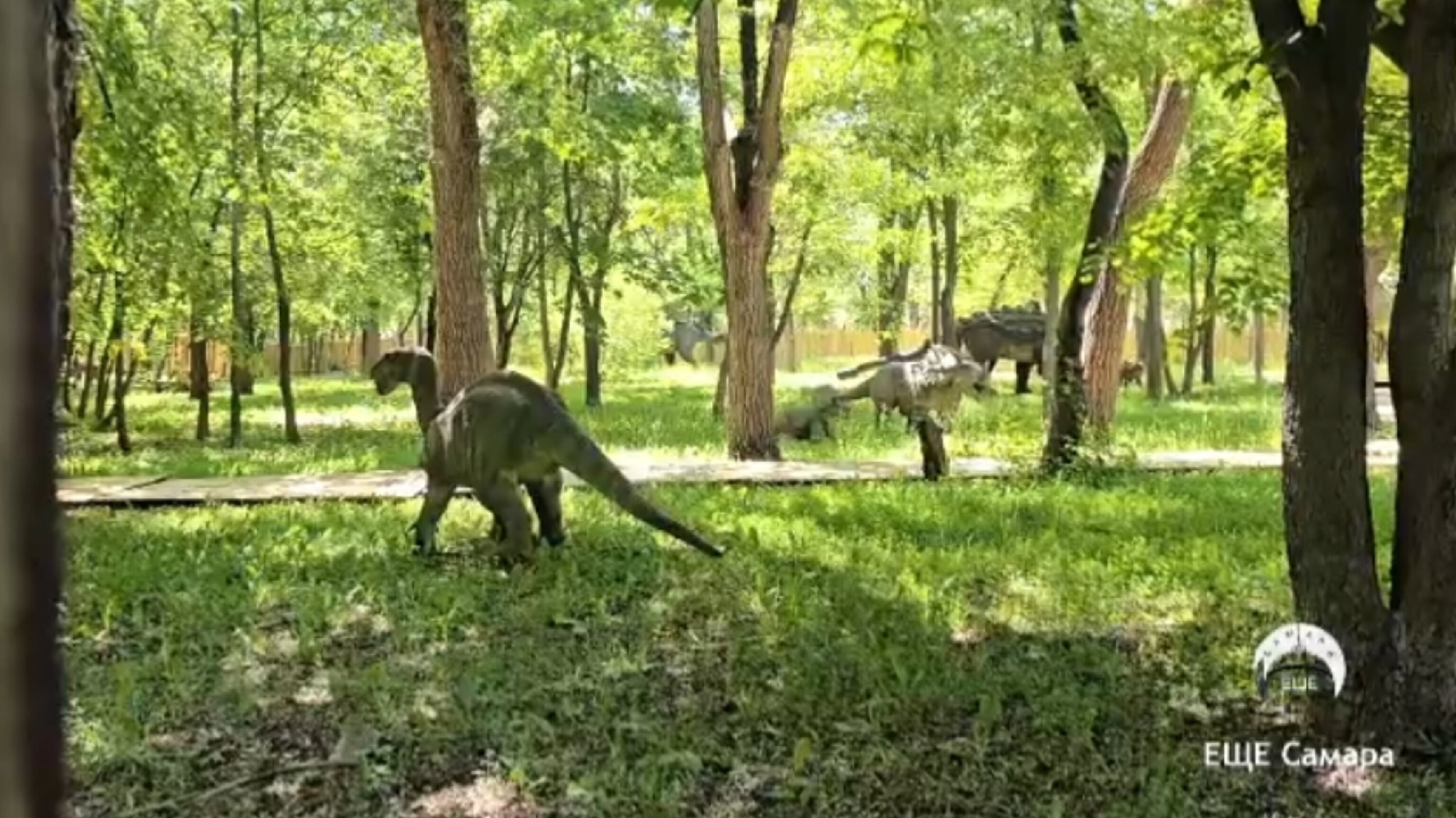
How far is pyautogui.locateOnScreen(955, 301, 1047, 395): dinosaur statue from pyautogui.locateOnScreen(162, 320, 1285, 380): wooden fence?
10744 mm

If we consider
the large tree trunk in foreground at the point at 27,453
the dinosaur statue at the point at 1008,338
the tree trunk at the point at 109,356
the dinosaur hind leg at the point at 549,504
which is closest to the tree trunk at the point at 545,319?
the tree trunk at the point at 109,356

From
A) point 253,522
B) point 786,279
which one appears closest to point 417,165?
point 786,279

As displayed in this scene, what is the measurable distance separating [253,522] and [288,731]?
441 centimetres

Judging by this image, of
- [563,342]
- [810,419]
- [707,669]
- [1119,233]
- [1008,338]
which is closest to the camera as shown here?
[707,669]

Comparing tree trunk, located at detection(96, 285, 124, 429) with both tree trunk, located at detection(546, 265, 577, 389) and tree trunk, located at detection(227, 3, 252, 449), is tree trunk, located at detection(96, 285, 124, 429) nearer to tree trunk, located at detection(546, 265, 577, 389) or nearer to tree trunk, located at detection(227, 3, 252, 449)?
tree trunk, located at detection(227, 3, 252, 449)

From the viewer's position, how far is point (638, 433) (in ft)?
51.4

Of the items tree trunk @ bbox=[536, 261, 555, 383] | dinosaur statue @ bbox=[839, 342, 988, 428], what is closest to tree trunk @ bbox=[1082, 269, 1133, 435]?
dinosaur statue @ bbox=[839, 342, 988, 428]

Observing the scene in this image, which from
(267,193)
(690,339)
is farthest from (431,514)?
(690,339)

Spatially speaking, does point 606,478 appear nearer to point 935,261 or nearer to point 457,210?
point 457,210

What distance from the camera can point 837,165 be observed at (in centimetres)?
1812

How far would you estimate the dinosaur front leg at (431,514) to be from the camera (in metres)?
6.99

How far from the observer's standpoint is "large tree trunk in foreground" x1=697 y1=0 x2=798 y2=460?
467 inches

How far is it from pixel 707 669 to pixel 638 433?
1081cm

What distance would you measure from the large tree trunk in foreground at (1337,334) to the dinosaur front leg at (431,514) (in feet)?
14.4
